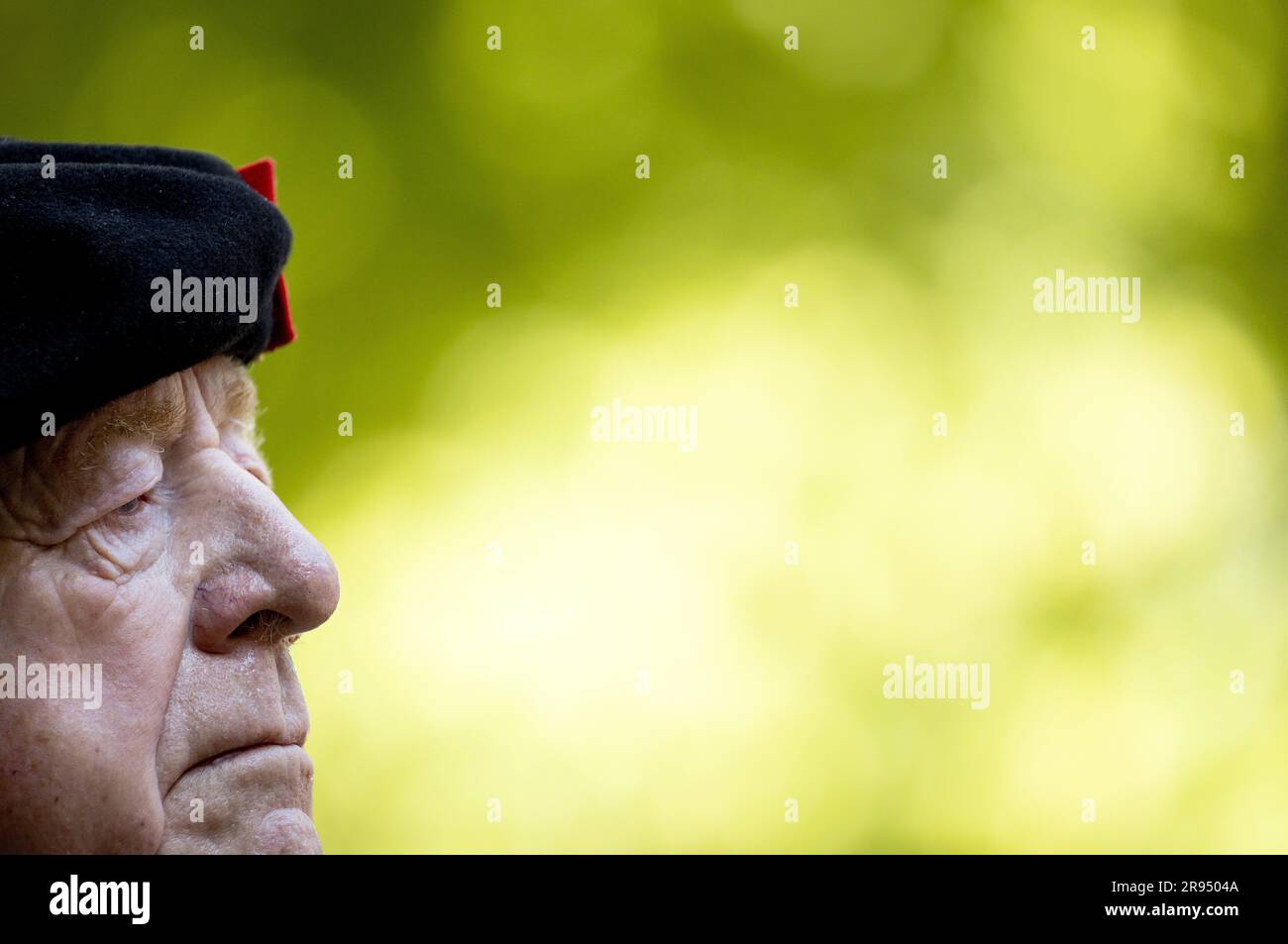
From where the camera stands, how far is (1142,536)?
2428 millimetres

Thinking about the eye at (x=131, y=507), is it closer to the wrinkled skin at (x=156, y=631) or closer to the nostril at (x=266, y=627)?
the wrinkled skin at (x=156, y=631)

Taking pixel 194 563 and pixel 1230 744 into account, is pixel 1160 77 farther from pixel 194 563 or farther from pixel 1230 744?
pixel 194 563

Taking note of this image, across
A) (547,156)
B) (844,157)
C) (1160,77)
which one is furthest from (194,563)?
(1160,77)

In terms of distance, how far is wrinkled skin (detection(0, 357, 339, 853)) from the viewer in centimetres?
85

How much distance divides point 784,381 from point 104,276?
66.7 inches

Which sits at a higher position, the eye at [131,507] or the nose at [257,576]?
the eye at [131,507]

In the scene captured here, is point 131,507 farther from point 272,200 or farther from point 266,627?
point 272,200

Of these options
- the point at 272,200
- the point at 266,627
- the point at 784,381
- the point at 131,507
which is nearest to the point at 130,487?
the point at 131,507

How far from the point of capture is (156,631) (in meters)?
0.90

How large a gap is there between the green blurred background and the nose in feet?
4.07

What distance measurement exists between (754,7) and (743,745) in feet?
4.84

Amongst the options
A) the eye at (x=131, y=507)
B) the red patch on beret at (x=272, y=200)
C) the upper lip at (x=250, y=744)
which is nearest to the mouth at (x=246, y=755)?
the upper lip at (x=250, y=744)

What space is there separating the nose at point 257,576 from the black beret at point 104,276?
123 mm

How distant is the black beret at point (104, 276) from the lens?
2.80ft
